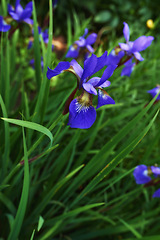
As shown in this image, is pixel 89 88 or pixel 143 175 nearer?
pixel 89 88

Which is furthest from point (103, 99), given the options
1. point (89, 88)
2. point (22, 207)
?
point (22, 207)

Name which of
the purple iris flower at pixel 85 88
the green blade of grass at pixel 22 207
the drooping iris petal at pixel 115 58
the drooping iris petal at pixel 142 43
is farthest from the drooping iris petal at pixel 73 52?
the green blade of grass at pixel 22 207

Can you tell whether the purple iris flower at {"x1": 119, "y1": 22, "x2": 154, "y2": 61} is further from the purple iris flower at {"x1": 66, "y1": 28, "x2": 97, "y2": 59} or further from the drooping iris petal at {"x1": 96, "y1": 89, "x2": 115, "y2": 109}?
the drooping iris petal at {"x1": 96, "y1": 89, "x2": 115, "y2": 109}

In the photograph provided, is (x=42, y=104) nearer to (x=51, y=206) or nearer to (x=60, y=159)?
(x=60, y=159)

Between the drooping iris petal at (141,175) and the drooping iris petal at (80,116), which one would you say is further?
the drooping iris petal at (141,175)

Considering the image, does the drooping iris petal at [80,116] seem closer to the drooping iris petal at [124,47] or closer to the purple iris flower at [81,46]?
the drooping iris petal at [124,47]

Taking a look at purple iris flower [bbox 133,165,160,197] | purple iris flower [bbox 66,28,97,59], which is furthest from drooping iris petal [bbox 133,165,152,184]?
purple iris flower [bbox 66,28,97,59]

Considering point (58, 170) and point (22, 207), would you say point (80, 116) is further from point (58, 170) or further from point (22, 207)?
point (58, 170)
